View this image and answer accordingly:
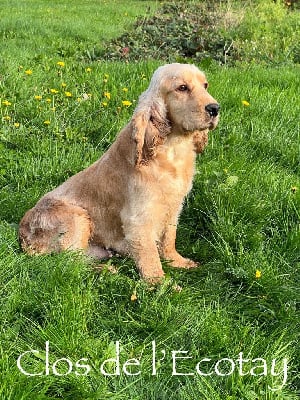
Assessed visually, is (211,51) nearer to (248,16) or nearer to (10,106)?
(248,16)


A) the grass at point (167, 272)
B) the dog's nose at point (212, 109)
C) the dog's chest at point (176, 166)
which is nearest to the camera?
the grass at point (167, 272)

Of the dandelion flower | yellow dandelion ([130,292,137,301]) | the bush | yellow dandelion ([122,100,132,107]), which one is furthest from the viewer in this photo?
the bush

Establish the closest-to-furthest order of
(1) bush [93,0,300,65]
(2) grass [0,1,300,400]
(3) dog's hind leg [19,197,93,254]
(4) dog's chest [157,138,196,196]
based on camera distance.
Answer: (2) grass [0,1,300,400] → (4) dog's chest [157,138,196,196] → (3) dog's hind leg [19,197,93,254] → (1) bush [93,0,300,65]

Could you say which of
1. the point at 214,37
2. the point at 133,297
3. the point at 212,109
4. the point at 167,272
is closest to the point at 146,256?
the point at 167,272

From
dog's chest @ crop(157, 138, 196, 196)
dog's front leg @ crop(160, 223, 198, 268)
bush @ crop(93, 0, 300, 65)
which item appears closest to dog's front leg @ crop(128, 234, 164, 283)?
dog's front leg @ crop(160, 223, 198, 268)

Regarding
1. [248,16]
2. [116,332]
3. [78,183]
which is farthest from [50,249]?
[248,16]

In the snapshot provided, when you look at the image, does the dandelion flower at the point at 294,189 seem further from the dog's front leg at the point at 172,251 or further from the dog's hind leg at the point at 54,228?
the dog's hind leg at the point at 54,228

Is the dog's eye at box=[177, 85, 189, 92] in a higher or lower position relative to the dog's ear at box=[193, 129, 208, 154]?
higher

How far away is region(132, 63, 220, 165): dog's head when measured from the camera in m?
3.25

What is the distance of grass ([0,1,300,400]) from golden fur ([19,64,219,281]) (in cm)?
18

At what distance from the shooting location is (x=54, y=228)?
11.9 ft

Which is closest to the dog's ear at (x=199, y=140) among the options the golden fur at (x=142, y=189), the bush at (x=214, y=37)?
the golden fur at (x=142, y=189)

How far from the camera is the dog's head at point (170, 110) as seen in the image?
10.7 feet

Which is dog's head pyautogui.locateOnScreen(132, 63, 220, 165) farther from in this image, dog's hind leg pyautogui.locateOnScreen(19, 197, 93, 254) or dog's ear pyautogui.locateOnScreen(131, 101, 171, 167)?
dog's hind leg pyautogui.locateOnScreen(19, 197, 93, 254)
